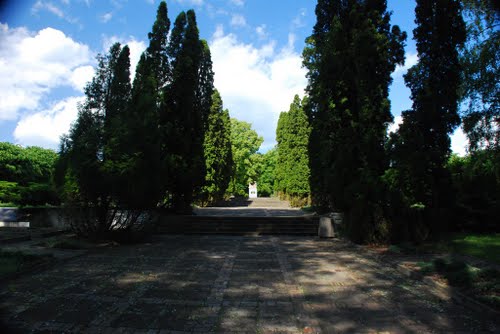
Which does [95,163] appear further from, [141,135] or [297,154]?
[297,154]

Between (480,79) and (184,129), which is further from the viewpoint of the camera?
(184,129)

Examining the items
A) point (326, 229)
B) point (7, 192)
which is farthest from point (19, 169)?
point (326, 229)

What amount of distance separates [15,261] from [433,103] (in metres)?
12.9

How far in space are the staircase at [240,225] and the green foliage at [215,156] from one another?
1202 cm

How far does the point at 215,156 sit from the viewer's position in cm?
2919

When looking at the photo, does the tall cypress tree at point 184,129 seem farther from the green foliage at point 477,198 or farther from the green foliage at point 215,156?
the green foliage at point 215,156

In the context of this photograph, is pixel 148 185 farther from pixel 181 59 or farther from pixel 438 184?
pixel 438 184

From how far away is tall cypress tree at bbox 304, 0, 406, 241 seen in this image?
11211mm

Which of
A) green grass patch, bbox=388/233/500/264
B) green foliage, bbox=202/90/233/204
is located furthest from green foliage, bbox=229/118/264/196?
green grass patch, bbox=388/233/500/264

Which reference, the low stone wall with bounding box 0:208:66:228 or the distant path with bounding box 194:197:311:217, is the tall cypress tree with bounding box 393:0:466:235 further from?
the low stone wall with bounding box 0:208:66:228

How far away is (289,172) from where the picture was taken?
3083 cm

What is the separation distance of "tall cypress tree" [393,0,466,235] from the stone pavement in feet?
11.7

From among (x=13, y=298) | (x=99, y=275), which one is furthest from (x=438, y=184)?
(x=13, y=298)

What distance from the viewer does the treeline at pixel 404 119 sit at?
1072 cm
